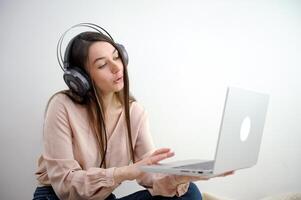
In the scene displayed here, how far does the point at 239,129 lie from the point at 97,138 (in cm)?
58

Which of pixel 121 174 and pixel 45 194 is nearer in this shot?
pixel 121 174

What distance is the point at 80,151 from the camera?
1122mm

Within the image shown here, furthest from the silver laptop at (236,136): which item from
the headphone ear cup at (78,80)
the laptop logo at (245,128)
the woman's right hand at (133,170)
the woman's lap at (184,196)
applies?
the headphone ear cup at (78,80)

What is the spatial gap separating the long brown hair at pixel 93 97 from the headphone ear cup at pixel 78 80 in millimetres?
59

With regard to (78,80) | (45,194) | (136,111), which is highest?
(78,80)

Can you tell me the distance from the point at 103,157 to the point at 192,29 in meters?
0.87

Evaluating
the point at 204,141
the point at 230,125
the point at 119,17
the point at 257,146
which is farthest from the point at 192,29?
the point at 230,125

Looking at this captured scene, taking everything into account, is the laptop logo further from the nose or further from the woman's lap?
the nose

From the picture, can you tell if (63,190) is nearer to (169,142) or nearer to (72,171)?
(72,171)

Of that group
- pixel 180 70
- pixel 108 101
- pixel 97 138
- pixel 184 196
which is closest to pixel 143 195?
pixel 184 196

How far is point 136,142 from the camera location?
4.21 feet

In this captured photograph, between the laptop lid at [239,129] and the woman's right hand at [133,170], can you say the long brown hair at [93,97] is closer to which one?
the woman's right hand at [133,170]

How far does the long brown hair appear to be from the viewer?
112 cm

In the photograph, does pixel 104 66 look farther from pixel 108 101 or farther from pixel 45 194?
pixel 45 194
